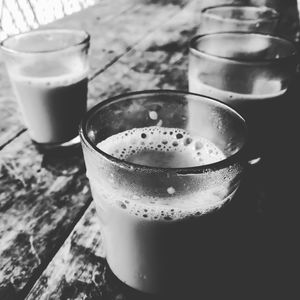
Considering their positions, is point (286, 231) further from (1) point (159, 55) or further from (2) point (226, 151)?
(1) point (159, 55)

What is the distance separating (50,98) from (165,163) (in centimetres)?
31

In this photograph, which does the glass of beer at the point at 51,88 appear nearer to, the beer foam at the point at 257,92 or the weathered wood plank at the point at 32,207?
the weathered wood plank at the point at 32,207

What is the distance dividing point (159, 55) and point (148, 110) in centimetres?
79

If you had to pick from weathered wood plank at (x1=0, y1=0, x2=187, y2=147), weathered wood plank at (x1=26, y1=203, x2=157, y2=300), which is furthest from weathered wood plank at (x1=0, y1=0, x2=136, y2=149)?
weathered wood plank at (x1=26, y1=203, x2=157, y2=300)

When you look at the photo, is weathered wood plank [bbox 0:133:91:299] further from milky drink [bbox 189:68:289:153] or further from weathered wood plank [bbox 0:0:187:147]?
milky drink [bbox 189:68:289:153]

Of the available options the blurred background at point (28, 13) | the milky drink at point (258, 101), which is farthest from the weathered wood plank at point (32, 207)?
the blurred background at point (28, 13)

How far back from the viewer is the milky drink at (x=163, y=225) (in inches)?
13.9

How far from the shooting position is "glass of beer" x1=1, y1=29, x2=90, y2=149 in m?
0.67

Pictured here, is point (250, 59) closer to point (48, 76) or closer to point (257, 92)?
point (257, 92)

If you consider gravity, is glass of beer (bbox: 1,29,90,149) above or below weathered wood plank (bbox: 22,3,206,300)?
above

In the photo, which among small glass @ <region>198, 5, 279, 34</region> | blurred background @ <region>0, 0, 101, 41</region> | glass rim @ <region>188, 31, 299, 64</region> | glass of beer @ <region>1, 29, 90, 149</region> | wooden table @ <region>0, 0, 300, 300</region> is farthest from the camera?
blurred background @ <region>0, 0, 101, 41</region>

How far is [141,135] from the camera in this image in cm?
53

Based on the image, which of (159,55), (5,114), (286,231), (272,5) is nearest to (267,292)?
(286,231)

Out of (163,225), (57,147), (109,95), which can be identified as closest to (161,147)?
(163,225)
